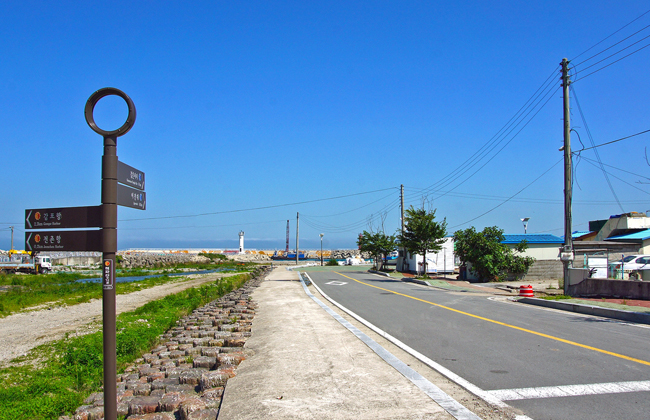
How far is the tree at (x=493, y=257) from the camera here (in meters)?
31.9

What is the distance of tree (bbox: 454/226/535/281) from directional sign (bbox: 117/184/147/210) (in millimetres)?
30278

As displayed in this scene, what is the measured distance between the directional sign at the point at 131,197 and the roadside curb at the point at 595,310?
13344mm

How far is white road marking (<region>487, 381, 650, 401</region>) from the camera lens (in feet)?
19.5

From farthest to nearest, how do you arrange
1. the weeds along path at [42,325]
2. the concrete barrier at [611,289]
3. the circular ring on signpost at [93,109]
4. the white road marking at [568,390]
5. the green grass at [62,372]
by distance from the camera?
1. the concrete barrier at [611,289]
2. the weeds along path at [42,325]
3. the green grass at [62,372]
4. the white road marking at [568,390]
5. the circular ring on signpost at [93,109]

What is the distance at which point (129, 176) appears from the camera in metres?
4.47

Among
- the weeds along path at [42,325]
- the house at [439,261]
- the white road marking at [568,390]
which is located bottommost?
the weeds along path at [42,325]

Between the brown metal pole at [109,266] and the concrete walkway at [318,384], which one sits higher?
the brown metal pole at [109,266]

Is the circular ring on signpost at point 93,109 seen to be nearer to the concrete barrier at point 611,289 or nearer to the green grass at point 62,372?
the green grass at point 62,372

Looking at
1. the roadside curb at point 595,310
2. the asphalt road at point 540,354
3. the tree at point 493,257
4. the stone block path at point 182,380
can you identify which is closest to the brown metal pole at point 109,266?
the stone block path at point 182,380

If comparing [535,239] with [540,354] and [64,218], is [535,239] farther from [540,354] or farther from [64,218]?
[64,218]

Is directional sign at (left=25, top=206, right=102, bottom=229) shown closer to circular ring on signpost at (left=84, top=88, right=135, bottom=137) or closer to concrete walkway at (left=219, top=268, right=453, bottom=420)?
circular ring on signpost at (left=84, top=88, right=135, bottom=137)

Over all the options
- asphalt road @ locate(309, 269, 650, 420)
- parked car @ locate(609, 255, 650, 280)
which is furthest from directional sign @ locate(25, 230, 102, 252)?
parked car @ locate(609, 255, 650, 280)

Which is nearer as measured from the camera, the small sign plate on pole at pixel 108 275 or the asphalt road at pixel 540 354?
the small sign plate on pole at pixel 108 275

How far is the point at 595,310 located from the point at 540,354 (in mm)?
7687
